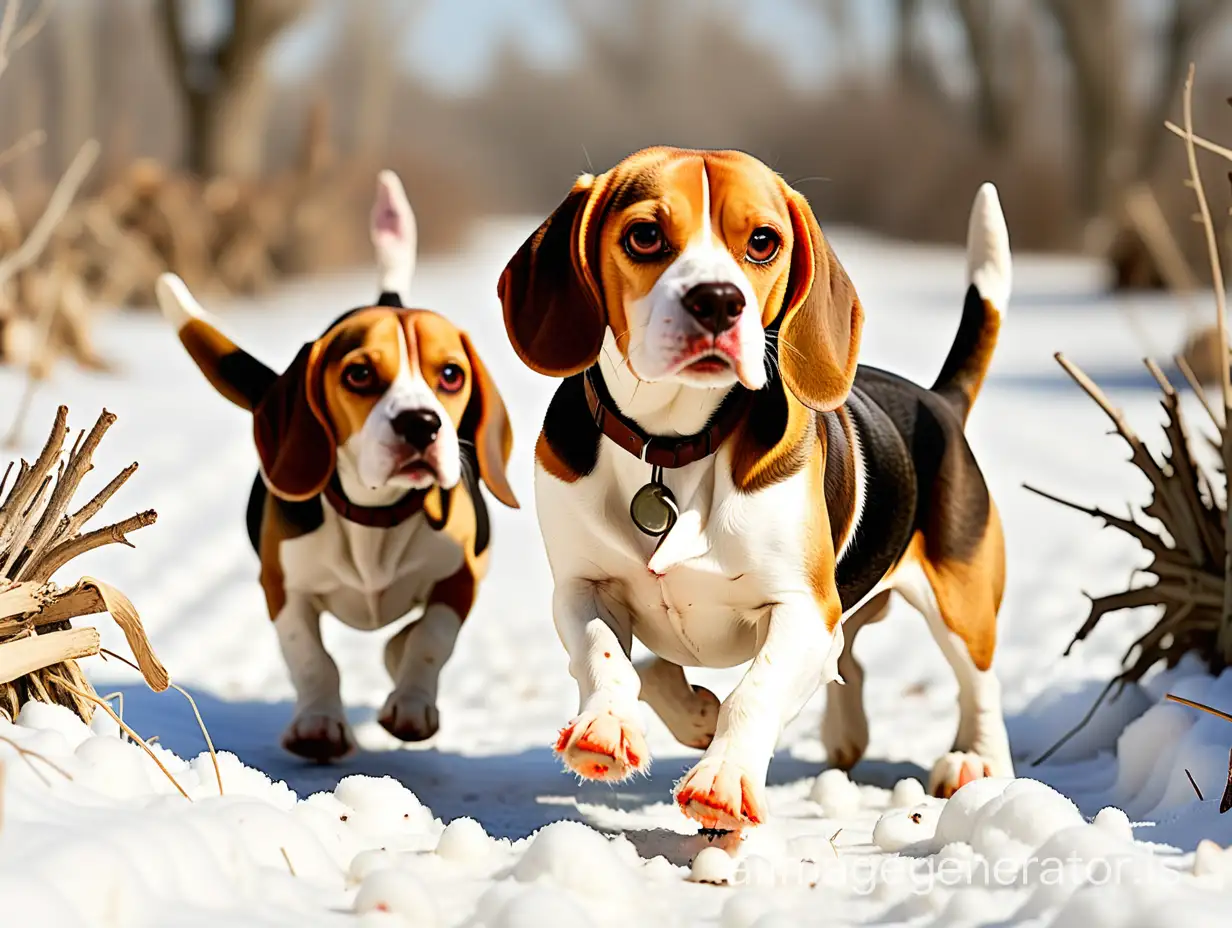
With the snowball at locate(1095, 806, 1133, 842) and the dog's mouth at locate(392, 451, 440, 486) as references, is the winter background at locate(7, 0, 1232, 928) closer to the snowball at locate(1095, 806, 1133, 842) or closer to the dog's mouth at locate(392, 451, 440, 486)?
the snowball at locate(1095, 806, 1133, 842)

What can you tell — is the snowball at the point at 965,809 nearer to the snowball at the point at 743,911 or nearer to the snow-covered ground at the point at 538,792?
the snow-covered ground at the point at 538,792

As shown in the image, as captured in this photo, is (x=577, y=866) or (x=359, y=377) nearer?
(x=577, y=866)

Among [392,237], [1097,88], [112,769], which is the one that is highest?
[1097,88]

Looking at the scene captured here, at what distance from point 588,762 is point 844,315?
3.10ft

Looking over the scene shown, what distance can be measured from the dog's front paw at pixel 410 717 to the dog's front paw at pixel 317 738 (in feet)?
0.33

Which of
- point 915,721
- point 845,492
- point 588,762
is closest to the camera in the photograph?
point 588,762

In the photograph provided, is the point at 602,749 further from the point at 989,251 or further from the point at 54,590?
the point at 989,251

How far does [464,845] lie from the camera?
2398 mm

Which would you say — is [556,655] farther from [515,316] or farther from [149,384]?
[149,384]

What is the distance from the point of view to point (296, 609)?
3.65 meters

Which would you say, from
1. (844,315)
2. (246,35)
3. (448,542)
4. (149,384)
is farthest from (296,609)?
(246,35)

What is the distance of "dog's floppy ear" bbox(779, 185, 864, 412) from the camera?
2.71 meters

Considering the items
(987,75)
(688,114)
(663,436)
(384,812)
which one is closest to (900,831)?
(663,436)

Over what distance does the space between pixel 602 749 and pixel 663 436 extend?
603mm
